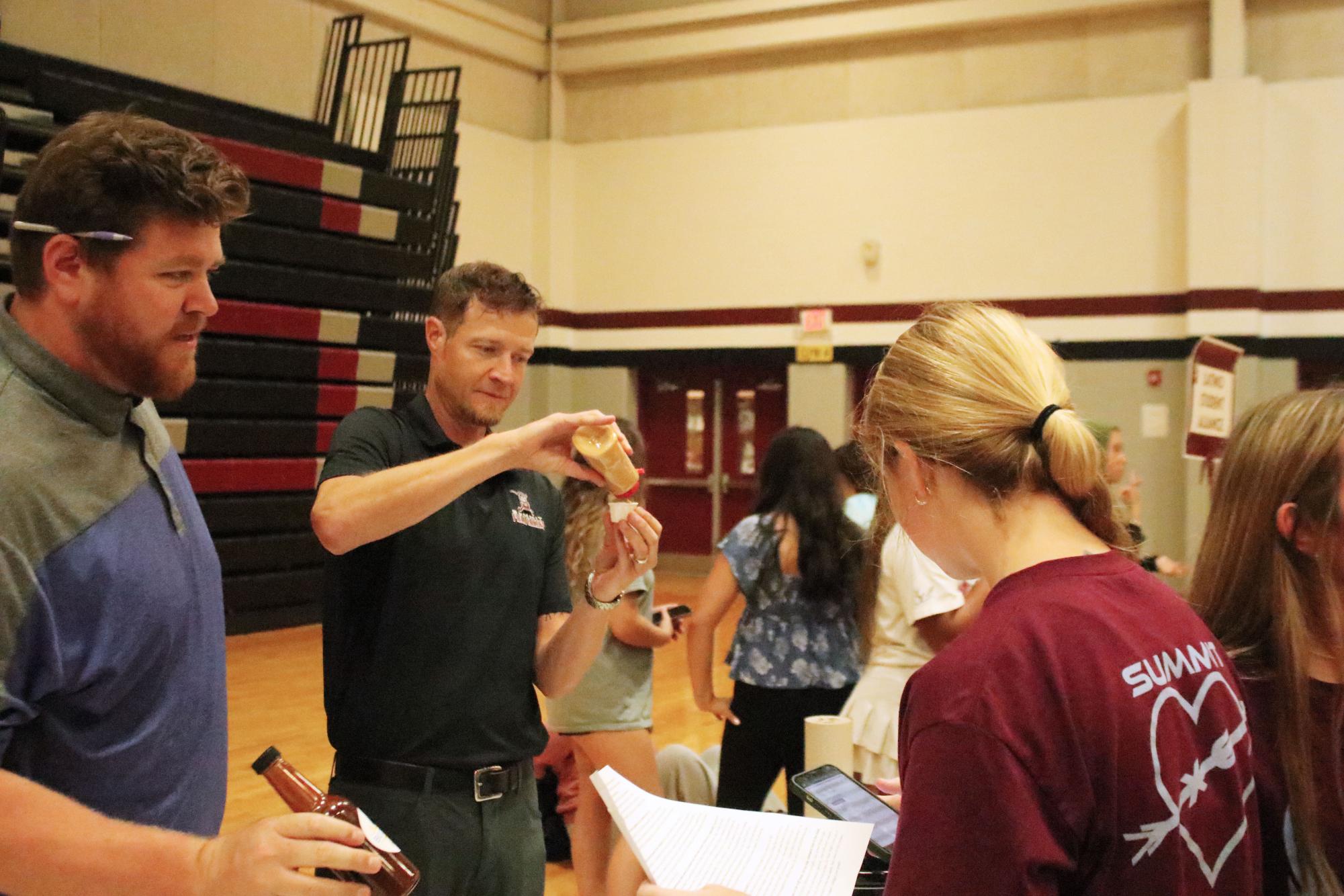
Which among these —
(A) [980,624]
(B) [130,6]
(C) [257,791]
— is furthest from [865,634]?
(B) [130,6]

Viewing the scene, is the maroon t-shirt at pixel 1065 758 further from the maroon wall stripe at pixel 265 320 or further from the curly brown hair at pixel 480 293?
the maroon wall stripe at pixel 265 320

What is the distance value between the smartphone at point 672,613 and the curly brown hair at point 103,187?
258cm

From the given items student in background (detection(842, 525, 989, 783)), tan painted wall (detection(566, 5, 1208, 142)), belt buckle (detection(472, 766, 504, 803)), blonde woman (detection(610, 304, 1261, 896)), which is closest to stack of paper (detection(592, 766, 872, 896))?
blonde woman (detection(610, 304, 1261, 896))

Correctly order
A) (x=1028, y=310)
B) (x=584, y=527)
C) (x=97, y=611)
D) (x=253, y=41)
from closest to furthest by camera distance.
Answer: (x=97, y=611), (x=584, y=527), (x=253, y=41), (x=1028, y=310)

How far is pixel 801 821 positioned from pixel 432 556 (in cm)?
95

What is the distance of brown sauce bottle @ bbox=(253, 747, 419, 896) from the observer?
1.24 meters

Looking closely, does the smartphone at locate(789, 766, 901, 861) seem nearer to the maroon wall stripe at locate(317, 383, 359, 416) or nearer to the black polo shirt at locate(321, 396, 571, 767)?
the black polo shirt at locate(321, 396, 571, 767)

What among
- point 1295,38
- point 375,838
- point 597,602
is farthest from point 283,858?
point 1295,38

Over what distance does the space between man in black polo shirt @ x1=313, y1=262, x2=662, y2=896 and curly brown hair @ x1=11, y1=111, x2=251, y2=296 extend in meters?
0.63

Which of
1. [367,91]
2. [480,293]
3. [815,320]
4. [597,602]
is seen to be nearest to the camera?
[597,602]

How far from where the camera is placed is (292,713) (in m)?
6.24

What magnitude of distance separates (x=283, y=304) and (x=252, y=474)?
4.85 ft

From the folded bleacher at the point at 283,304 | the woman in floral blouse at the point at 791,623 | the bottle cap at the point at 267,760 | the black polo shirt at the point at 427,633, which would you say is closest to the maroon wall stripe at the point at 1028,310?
the folded bleacher at the point at 283,304

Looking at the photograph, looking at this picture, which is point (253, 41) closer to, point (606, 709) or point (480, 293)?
point (606, 709)
